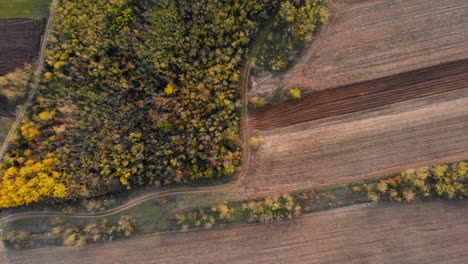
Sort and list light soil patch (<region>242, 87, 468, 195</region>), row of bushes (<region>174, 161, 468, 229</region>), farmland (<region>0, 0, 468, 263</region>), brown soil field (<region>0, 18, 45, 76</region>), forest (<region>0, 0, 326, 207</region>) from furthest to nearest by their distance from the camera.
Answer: brown soil field (<region>0, 18, 45, 76</region>) < light soil patch (<region>242, 87, 468, 195</region>) < farmland (<region>0, 0, 468, 263</region>) < forest (<region>0, 0, 326, 207</region>) < row of bushes (<region>174, 161, 468, 229</region>)

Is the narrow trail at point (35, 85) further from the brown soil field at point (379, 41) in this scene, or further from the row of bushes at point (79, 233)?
the brown soil field at point (379, 41)

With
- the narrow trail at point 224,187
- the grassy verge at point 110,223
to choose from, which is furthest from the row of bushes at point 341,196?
the narrow trail at point 224,187

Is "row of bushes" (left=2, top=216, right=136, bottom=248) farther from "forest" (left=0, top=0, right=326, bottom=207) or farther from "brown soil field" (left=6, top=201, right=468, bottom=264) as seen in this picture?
"forest" (left=0, top=0, right=326, bottom=207)

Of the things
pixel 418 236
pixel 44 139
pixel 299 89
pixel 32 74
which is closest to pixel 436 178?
pixel 418 236

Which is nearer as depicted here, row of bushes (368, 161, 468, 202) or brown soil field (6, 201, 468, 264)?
row of bushes (368, 161, 468, 202)

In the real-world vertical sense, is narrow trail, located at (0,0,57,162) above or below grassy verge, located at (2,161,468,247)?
above

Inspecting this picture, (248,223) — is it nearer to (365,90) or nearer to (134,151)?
(134,151)

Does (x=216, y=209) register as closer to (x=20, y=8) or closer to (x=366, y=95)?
(x=366, y=95)

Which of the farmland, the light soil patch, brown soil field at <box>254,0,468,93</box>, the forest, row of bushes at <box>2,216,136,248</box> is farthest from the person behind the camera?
row of bushes at <box>2,216,136,248</box>

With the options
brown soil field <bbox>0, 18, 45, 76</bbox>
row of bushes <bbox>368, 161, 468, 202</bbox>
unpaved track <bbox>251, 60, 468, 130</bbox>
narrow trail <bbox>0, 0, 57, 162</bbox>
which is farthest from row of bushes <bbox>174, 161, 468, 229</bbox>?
brown soil field <bbox>0, 18, 45, 76</bbox>
